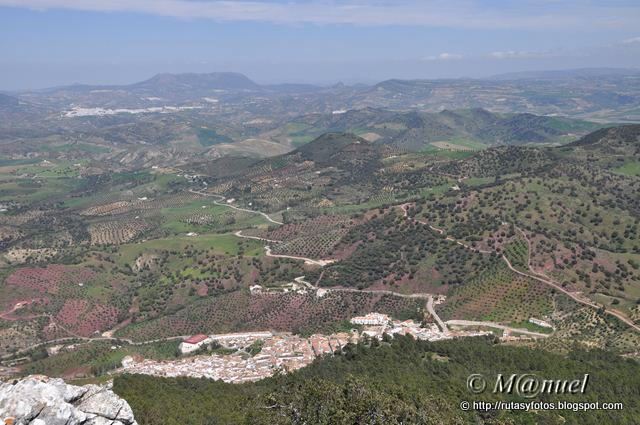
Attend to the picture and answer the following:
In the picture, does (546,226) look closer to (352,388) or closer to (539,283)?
(539,283)

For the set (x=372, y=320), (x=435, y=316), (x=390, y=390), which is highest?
(x=390, y=390)

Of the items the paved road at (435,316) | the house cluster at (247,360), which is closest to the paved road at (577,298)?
the paved road at (435,316)

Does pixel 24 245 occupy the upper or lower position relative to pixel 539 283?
lower

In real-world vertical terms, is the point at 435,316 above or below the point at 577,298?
below

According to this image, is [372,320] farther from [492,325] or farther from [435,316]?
[492,325]

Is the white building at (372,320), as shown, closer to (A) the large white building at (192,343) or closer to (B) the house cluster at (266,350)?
(B) the house cluster at (266,350)

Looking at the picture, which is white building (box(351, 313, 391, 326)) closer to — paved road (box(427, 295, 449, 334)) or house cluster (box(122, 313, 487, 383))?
house cluster (box(122, 313, 487, 383))

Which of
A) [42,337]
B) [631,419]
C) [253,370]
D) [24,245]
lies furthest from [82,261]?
[631,419]

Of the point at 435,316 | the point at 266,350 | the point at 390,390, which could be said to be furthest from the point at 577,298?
the point at 390,390
